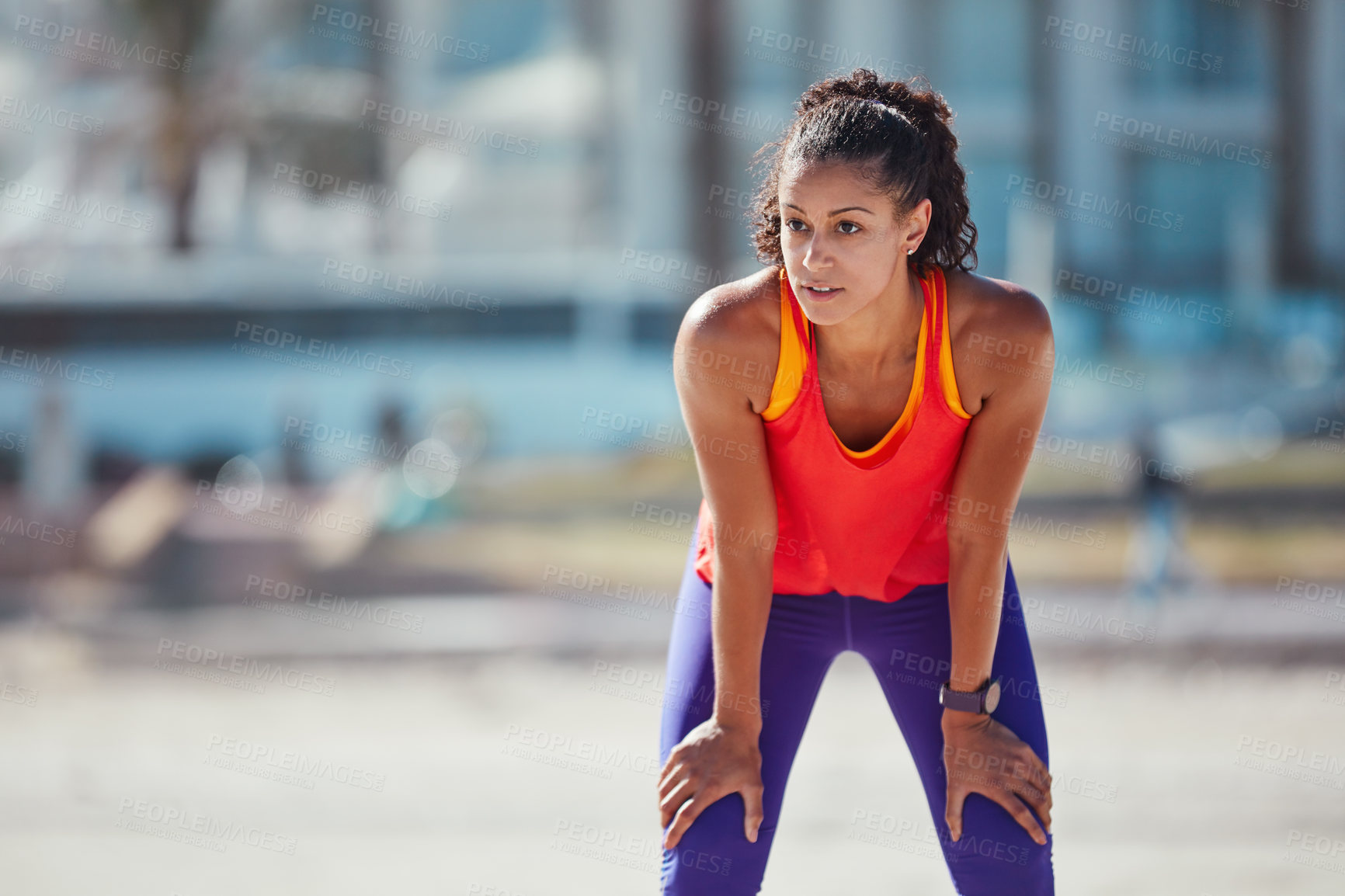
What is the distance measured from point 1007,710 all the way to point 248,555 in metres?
7.07

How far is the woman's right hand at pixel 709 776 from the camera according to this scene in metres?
2.24

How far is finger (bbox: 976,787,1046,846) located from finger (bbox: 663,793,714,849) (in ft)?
1.58

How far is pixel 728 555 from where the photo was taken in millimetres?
2320

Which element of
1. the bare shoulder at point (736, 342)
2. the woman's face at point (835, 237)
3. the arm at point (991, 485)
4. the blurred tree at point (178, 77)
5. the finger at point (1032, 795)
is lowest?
the finger at point (1032, 795)

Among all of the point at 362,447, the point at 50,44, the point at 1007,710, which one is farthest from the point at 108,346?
the point at 1007,710

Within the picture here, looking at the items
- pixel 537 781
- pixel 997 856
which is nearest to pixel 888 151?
pixel 997 856

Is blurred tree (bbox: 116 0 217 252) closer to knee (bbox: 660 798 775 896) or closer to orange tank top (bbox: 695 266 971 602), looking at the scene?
orange tank top (bbox: 695 266 971 602)

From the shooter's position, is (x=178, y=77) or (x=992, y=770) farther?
(x=178, y=77)

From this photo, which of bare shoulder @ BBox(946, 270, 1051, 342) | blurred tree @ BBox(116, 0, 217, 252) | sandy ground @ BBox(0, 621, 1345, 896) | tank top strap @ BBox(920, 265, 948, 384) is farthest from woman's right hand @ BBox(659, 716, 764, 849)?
blurred tree @ BBox(116, 0, 217, 252)

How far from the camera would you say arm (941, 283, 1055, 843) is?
2.19m

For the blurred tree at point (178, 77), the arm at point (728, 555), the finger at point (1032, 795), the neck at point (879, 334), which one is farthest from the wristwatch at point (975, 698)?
the blurred tree at point (178, 77)

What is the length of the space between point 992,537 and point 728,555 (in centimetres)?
46

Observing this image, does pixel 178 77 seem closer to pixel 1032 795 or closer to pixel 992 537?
pixel 992 537

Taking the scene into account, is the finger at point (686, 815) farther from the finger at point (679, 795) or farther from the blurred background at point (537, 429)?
the blurred background at point (537, 429)
